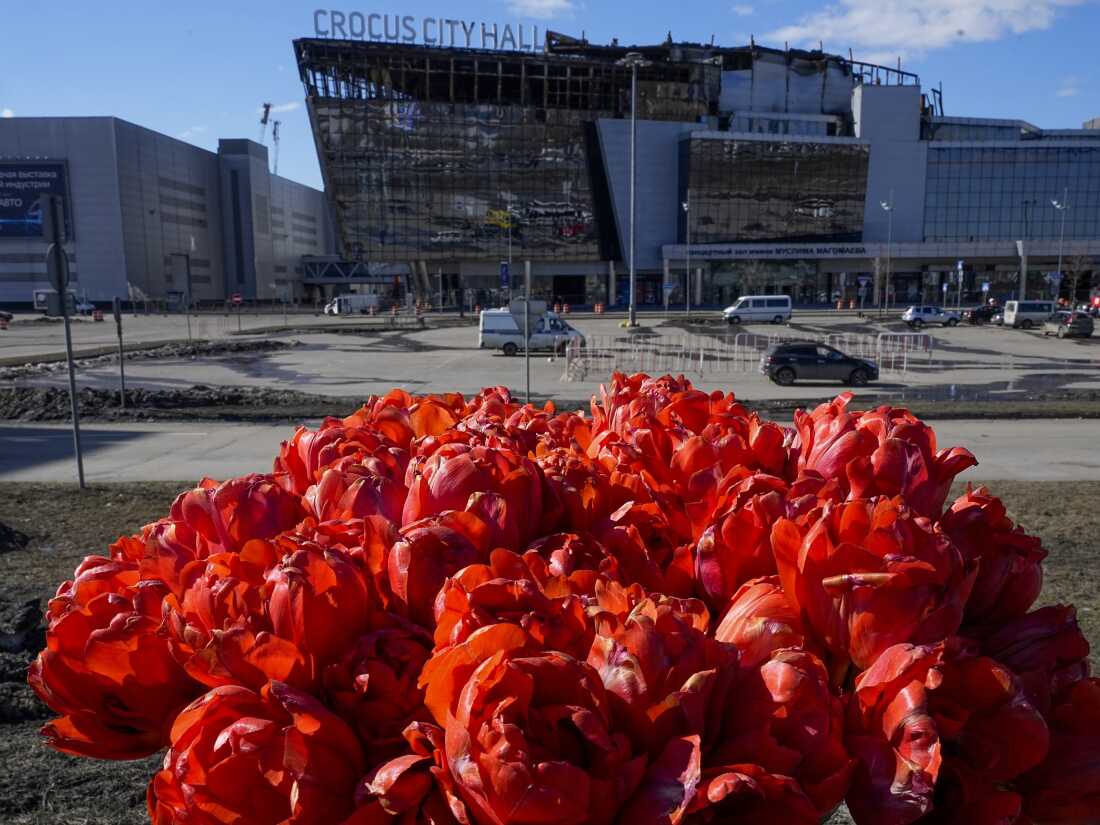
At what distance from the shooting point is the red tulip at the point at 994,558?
1.86m

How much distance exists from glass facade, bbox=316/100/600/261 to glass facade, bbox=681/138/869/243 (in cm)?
1164

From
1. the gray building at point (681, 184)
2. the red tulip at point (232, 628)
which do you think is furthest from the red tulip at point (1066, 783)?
the gray building at point (681, 184)

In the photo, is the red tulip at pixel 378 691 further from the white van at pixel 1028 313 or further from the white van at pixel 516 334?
the white van at pixel 1028 313

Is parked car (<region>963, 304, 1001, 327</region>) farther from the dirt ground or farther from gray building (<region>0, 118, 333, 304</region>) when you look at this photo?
gray building (<region>0, 118, 333, 304</region>)

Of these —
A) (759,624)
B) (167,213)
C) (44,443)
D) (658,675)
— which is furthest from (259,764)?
(167,213)

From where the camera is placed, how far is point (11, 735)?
435 centimetres

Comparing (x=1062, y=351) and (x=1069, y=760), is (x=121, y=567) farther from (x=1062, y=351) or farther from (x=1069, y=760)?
(x=1062, y=351)

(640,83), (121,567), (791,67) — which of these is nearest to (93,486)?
(121,567)

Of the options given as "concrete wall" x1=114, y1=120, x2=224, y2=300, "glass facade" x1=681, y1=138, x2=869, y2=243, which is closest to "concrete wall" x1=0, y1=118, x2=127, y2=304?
"concrete wall" x1=114, y1=120, x2=224, y2=300

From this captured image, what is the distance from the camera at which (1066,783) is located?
155cm

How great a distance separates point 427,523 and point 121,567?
76 centimetres

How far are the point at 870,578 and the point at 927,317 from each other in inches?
2192

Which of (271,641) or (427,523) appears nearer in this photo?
(271,641)

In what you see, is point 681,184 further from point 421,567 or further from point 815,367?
point 421,567
